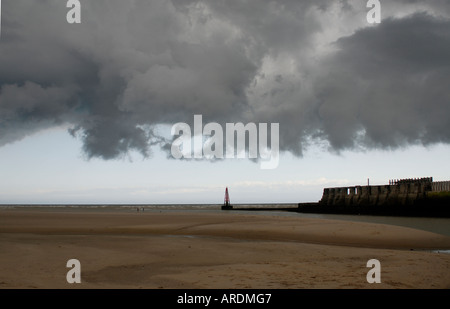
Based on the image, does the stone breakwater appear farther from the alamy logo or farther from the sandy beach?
the alamy logo

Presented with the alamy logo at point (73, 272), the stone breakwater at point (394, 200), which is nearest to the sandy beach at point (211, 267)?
the alamy logo at point (73, 272)

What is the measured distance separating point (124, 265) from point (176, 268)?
171 cm

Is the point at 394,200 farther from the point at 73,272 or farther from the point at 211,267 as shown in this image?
the point at 73,272

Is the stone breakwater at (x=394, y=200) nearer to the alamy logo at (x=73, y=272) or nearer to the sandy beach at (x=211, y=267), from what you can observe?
the sandy beach at (x=211, y=267)

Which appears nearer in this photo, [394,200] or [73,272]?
[73,272]

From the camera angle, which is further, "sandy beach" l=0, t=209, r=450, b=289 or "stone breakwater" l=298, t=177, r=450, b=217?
"stone breakwater" l=298, t=177, r=450, b=217

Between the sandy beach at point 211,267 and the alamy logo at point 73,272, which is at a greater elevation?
the alamy logo at point 73,272

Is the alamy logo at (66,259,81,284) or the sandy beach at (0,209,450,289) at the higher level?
the alamy logo at (66,259,81,284)

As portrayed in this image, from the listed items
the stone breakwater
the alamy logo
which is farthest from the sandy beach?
the stone breakwater

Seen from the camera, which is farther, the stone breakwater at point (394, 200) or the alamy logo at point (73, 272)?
the stone breakwater at point (394, 200)

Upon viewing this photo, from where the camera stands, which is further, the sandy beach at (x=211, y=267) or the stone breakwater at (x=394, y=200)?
the stone breakwater at (x=394, y=200)

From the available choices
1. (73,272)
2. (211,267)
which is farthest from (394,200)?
(73,272)
